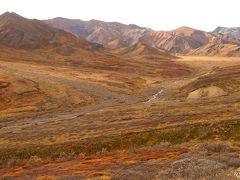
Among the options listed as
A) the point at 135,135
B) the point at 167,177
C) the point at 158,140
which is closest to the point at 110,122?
the point at 135,135

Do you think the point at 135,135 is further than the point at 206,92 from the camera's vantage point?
No

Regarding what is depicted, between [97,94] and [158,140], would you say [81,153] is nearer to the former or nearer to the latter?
[158,140]

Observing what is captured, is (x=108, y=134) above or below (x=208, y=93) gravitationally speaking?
below

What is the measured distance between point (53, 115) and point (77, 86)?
32.1 m

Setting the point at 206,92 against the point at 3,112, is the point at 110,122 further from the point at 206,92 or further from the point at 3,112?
the point at 206,92

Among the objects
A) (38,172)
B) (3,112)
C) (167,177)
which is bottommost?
(3,112)

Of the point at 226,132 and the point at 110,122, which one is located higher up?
the point at 226,132

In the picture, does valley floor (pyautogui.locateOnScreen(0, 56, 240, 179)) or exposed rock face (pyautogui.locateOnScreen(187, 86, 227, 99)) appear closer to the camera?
valley floor (pyautogui.locateOnScreen(0, 56, 240, 179))

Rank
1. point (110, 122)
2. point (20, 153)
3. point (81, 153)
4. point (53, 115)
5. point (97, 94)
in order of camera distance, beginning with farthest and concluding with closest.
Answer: point (97, 94) < point (53, 115) < point (110, 122) < point (20, 153) < point (81, 153)

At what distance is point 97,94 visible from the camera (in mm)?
69938

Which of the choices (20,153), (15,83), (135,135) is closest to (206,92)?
(135,135)

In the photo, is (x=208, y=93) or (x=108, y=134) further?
(x=208, y=93)

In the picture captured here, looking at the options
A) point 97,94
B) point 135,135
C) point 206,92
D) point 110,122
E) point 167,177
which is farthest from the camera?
point 97,94

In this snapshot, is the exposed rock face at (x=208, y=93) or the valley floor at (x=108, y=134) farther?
the exposed rock face at (x=208, y=93)
